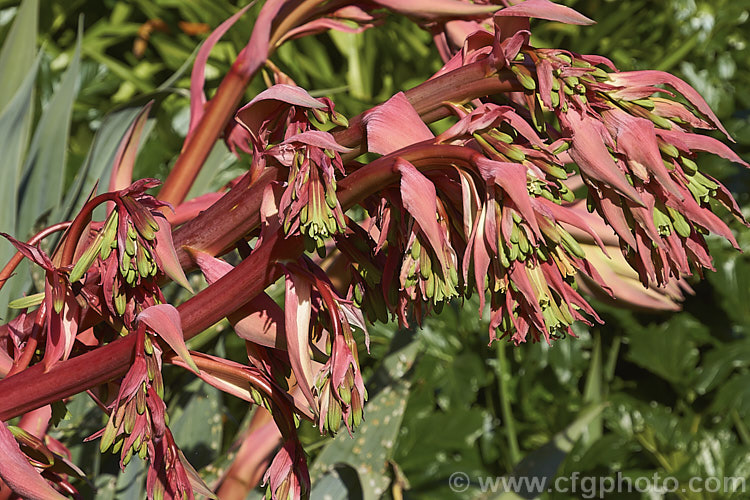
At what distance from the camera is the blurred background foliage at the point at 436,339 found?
0.59m

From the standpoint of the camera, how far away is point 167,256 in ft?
Result: 0.91

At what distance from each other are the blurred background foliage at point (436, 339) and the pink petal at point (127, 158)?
62 millimetres

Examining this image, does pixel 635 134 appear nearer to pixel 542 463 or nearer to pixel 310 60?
pixel 542 463

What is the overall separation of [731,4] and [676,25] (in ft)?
0.34

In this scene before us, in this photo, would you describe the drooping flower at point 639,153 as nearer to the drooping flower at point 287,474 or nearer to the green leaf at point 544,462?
the drooping flower at point 287,474

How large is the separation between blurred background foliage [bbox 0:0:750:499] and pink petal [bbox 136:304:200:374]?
0.87ft

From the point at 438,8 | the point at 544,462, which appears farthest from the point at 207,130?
the point at 544,462

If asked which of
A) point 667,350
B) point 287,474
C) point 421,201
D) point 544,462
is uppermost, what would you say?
point 421,201

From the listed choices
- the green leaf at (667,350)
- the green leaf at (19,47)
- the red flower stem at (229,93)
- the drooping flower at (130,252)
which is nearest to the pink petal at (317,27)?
the red flower stem at (229,93)

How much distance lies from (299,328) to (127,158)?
0.85 feet

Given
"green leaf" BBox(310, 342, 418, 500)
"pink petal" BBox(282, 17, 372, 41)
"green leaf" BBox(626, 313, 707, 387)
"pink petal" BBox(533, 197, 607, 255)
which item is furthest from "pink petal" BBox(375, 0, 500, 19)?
"green leaf" BBox(626, 313, 707, 387)

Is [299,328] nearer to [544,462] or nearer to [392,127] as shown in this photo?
[392,127]

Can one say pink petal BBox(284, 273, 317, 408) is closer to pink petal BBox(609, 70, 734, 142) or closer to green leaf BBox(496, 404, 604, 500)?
pink petal BBox(609, 70, 734, 142)

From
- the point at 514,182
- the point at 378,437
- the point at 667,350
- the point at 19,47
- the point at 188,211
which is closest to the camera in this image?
the point at 514,182
